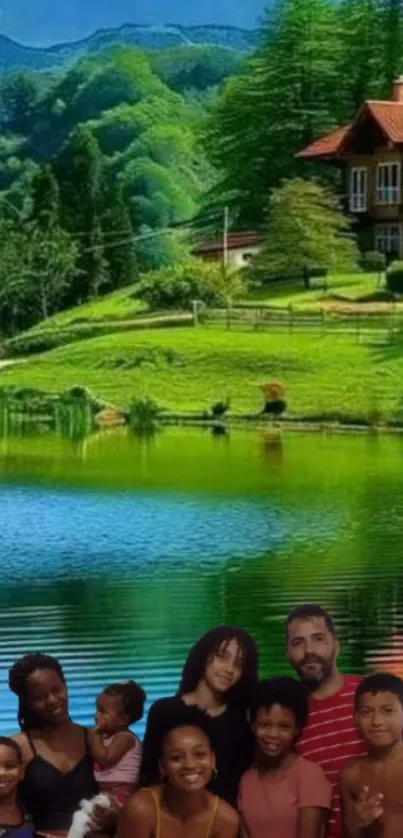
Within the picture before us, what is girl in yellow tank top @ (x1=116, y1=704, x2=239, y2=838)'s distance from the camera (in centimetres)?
243

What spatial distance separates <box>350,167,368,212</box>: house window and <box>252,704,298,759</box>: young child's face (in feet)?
13.2

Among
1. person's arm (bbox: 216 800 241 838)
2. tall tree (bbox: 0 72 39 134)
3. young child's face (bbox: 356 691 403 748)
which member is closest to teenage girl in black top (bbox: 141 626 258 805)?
person's arm (bbox: 216 800 241 838)

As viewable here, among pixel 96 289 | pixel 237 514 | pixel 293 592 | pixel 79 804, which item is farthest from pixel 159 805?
pixel 96 289

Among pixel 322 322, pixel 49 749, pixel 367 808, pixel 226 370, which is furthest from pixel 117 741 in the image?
pixel 322 322

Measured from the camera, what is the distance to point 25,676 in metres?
2.72

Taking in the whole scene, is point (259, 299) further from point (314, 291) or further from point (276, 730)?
point (276, 730)

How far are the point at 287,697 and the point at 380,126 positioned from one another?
407cm

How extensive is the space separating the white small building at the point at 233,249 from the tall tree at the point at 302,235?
0.12 ft

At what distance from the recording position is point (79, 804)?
2.65 metres

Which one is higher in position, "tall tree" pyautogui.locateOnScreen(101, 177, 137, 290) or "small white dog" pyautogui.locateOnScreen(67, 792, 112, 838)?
"tall tree" pyautogui.locateOnScreen(101, 177, 137, 290)

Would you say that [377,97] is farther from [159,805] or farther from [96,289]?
[159,805]

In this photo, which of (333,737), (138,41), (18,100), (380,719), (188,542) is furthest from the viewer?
(18,100)

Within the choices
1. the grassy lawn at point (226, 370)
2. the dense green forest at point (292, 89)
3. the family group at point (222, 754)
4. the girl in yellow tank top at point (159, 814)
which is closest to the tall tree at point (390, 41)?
the dense green forest at point (292, 89)

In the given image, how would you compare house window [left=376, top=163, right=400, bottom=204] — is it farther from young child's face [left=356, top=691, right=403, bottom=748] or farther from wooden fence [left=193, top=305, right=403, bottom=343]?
young child's face [left=356, top=691, right=403, bottom=748]
